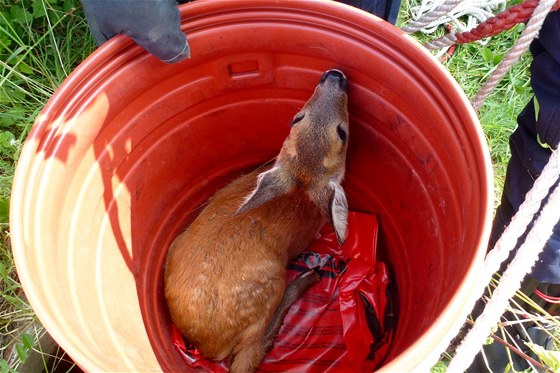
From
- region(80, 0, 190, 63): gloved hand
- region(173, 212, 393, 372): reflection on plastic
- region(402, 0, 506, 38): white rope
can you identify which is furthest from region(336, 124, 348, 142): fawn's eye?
region(402, 0, 506, 38): white rope

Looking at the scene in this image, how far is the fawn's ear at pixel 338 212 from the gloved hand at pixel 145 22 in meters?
0.89

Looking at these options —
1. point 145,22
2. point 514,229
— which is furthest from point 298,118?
point 514,229

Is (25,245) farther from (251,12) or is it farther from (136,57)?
(251,12)

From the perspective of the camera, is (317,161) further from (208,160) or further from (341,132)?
(208,160)

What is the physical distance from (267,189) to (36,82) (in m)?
1.31

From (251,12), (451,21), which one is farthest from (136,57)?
(451,21)

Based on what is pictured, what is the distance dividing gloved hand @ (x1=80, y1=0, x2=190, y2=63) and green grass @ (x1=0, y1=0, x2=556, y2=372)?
96 centimetres

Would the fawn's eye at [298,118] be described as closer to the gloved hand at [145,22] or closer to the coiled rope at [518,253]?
the gloved hand at [145,22]

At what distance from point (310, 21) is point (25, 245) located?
124cm

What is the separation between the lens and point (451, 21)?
324cm

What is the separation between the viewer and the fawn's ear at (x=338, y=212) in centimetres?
207

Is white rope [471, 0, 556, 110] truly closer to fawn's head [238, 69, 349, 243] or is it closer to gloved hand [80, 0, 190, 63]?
fawn's head [238, 69, 349, 243]

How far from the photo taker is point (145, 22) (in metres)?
1.57

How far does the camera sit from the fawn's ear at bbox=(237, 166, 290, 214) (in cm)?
215
